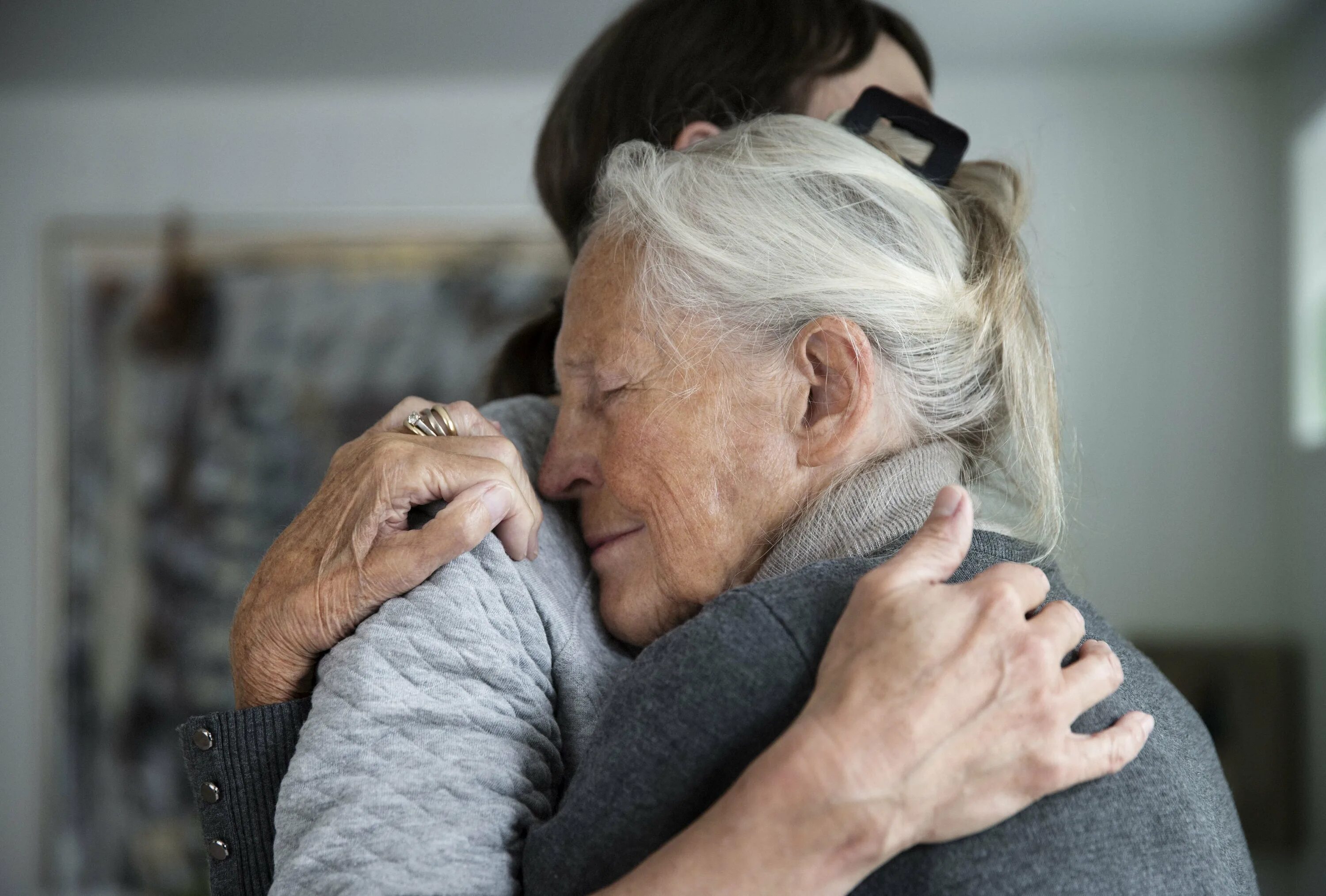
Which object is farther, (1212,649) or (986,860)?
(1212,649)

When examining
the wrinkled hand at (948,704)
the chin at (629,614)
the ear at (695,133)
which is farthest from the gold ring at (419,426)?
the ear at (695,133)

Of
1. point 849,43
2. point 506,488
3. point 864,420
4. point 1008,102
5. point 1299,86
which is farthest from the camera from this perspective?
point 1008,102

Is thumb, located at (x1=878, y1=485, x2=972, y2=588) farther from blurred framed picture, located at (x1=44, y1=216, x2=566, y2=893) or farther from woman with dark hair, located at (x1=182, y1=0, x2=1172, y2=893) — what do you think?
blurred framed picture, located at (x1=44, y1=216, x2=566, y2=893)

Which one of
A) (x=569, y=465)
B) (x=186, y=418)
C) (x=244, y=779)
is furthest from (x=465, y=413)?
(x=186, y=418)

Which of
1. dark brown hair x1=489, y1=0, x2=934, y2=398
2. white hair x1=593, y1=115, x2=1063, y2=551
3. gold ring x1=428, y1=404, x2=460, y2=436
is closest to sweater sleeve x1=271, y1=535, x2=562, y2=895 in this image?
gold ring x1=428, y1=404, x2=460, y2=436

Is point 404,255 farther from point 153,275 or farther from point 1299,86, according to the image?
point 1299,86

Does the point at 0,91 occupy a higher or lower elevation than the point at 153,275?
higher

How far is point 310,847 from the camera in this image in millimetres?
704

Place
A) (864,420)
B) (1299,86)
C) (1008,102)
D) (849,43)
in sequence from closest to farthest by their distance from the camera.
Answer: (864,420), (849,43), (1299,86), (1008,102)

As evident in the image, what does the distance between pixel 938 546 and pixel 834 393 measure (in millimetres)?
290

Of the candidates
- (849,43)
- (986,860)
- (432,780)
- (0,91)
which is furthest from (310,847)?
(0,91)

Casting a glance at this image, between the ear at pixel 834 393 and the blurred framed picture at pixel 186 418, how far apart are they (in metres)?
2.55

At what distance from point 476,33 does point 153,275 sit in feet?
4.53

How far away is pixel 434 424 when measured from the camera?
92cm
